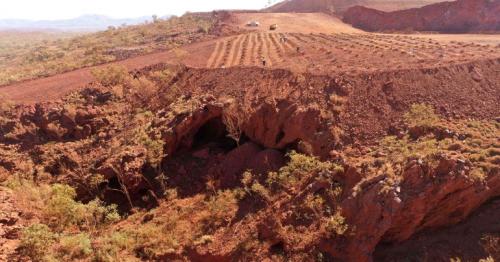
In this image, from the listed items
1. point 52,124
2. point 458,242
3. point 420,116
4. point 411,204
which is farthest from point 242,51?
point 458,242

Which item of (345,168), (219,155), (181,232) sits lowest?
(181,232)

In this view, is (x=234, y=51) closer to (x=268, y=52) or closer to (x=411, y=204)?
(x=268, y=52)

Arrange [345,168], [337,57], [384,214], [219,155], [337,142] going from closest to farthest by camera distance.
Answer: [384,214] → [345,168] → [337,142] → [219,155] → [337,57]

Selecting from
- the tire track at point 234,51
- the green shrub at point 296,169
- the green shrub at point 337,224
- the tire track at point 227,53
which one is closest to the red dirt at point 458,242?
the green shrub at point 337,224

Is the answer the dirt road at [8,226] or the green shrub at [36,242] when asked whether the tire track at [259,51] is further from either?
the green shrub at [36,242]

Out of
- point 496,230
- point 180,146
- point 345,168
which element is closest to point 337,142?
point 345,168

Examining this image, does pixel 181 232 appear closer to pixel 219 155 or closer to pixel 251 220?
pixel 251 220
